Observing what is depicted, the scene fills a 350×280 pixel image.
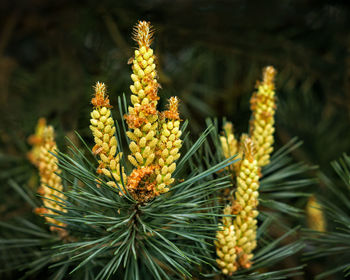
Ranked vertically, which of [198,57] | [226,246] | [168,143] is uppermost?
[198,57]

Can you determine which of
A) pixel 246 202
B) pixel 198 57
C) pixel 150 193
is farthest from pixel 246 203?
pixel 198 57

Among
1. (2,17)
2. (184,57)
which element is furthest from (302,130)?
(2,17)

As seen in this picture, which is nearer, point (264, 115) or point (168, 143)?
point (168, 143)

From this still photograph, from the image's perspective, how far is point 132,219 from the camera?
1.46 feet

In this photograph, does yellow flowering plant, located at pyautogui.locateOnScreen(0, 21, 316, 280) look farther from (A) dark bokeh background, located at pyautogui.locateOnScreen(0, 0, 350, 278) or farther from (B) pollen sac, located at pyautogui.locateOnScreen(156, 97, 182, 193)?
(A) dark bokeh background, located at pyautogui.locateOnScreen(0, 0, 350, 278)

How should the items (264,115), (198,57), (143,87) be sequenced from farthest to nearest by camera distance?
(198,57) → (264,115) → (143,87)

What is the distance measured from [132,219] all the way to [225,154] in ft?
0.57

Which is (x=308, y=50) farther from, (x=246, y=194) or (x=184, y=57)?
(x=246, y=194)

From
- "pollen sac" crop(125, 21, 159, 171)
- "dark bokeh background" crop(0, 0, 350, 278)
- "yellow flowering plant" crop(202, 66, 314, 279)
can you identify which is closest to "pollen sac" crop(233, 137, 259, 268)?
"yellow flowering plant" crop(202, 66, 314, 279)

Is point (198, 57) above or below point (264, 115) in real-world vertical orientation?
above

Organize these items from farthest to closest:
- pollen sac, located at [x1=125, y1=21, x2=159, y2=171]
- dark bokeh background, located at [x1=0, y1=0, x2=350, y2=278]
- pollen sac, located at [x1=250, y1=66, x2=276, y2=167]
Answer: dark bokeh background, located at [x1=0, y1=0, x2=350, y2=278] < pollen sac, located at [x1=250, y1=66, x2=276, y2=167] < pollen sac, located at [x1=125, y1=21, x2=159, y2=171]

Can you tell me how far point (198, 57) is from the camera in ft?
3.47

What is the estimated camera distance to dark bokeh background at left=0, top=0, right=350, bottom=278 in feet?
2.94

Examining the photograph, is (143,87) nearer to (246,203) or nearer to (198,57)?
(246,203)
